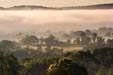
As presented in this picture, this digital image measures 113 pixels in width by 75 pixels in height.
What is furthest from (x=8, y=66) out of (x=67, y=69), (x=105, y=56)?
(x=105, y=56)

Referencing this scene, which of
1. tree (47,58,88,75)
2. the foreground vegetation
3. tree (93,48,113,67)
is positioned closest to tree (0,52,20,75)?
the foreground vegetation

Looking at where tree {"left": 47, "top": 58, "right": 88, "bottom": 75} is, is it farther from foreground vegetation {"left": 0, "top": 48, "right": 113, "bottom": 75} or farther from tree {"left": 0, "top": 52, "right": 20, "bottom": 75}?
tree {"left": 0, "top": 52, "right": 20, "bottom": 75}

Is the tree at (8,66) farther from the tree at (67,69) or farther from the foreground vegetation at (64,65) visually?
the tree at (67,69)

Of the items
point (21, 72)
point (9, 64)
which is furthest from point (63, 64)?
point (21, 72)

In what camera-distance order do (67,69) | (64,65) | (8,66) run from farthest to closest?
(8,66) < (64,65) < (67,69)

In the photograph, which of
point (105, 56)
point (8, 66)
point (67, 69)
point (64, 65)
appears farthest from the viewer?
point (105, 56)

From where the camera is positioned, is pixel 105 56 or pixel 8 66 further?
pixel 105 56

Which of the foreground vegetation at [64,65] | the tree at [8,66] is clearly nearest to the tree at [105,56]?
the foreground vegetation at [64,65]

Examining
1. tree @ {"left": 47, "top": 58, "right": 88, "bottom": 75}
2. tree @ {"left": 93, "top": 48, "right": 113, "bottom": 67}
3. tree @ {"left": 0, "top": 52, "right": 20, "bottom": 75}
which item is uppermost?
tree @ {"left": 47, "top": 58, "right": 88, "bottom": 75}

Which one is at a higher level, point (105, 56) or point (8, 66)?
point (8, 66)

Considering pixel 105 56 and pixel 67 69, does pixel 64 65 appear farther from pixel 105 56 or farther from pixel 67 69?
pixel 105 56

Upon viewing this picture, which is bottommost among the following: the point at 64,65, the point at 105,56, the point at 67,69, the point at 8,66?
the point at 105,56
